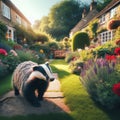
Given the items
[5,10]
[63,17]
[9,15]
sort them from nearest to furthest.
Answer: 1. [5,10]
2. [9,15]
3. [63,17]

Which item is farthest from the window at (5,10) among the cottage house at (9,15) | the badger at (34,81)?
the badger at (34,81)

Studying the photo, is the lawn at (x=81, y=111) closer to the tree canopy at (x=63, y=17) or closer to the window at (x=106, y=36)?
the window at (x=106, y=36)

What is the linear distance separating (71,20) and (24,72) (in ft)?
205

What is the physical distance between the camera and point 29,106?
5.93 m

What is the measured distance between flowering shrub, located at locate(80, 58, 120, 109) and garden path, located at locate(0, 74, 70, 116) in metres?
0.94

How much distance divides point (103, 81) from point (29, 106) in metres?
2.22

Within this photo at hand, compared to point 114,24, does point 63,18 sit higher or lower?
higher

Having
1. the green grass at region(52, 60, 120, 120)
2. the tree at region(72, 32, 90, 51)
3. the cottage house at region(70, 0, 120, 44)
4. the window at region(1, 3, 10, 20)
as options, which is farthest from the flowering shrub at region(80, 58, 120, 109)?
the window at region(1, 3, 10, 20)

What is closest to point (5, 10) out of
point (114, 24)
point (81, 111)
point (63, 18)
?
point (114, 24)

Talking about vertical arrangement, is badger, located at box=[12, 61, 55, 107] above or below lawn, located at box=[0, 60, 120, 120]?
above

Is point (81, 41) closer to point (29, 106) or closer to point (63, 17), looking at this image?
point (29, 106)

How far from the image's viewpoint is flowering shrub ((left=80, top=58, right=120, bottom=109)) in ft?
Result: 18.7

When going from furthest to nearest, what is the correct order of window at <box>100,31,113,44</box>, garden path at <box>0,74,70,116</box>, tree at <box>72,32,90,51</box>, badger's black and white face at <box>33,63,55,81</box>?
window at <box>100,31,113,44</box>
tree at <box>72,32,90,51</box>
garden path at <box>0,74,70,116</box>
badger's black and white face at <box>33,63,55,81</box>

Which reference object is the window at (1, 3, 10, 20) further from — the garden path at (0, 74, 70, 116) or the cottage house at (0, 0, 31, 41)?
the garden path at (0, 74, 70, 116)
